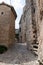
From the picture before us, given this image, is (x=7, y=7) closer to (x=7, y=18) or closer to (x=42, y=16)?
(x=7, y=18)

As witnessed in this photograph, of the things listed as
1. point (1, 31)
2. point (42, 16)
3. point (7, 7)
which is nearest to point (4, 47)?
point (1, 31)

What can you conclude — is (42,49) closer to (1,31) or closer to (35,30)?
(35,30)

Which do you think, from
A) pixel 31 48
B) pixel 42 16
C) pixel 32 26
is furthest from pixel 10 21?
pixel 42 16

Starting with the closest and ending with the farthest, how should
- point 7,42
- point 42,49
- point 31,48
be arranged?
point 42,49 → point 31,48 → point 7,42

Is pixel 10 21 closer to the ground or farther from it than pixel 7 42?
farther from it

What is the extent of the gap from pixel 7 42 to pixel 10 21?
275 centimetres

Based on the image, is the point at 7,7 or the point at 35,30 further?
the point at 7,7

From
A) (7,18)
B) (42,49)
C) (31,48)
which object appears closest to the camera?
(42,49)

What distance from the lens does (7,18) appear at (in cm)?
1900

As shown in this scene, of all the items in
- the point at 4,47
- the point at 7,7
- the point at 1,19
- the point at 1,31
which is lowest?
the point at 4,47

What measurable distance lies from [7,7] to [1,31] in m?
3.21

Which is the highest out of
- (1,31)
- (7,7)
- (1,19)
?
(7,7)

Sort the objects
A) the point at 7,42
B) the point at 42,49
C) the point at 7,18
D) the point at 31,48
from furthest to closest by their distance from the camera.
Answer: the point at 7,18 < the point at 7,42 < the point at 31,48 < the point at 42,49

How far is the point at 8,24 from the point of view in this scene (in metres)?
18.7
